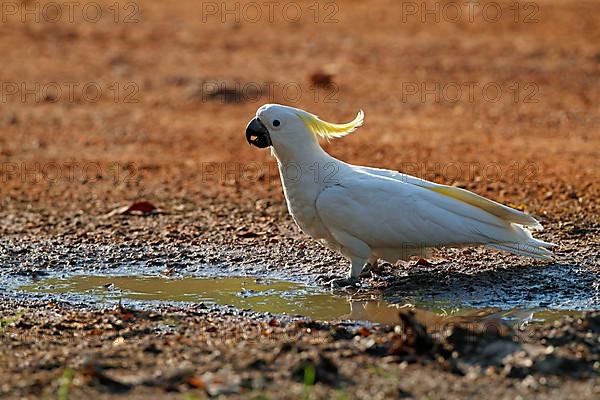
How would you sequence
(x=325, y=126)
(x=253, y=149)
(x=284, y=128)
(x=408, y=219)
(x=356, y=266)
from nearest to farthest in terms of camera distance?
1. (x=408, y=219)
2. (x=356, y=266)
3. (x=284, y=128)
4. (x=325, y=126)
5. (x=253, y=149)

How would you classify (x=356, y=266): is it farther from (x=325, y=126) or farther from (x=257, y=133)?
(x=257, y=133)

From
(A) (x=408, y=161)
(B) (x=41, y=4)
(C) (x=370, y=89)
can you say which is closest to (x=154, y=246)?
(A) (x=408, y=161)

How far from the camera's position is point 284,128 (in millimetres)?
7633

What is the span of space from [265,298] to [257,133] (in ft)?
4.17

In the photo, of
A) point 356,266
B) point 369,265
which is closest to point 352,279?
point 356,266

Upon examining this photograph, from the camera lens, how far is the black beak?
7.67 m

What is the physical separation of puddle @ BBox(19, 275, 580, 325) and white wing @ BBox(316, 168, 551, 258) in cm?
48

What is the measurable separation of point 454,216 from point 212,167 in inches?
184

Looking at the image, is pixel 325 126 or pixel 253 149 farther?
pixel 253 149

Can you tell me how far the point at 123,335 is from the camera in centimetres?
618

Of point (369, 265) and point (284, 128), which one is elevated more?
point (284, 128)

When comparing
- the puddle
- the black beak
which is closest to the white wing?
the puddle

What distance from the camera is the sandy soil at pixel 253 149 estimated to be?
21.5 ft

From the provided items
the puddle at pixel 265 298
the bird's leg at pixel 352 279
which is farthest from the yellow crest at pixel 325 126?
the puddle at pixel 265 298
